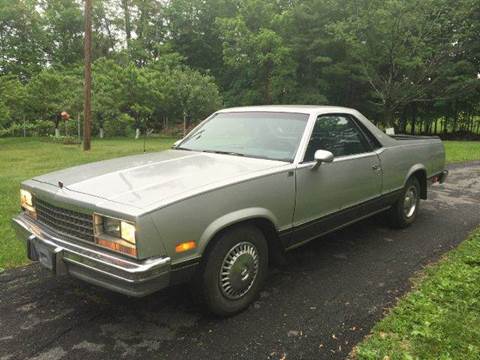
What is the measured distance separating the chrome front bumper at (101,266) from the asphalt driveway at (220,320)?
49 cm

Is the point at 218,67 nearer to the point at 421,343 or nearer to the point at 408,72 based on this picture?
the point at 408,72

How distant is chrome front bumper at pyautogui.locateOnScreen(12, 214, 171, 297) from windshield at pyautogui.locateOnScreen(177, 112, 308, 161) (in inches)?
63.3

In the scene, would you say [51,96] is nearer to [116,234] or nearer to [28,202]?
[28,202]

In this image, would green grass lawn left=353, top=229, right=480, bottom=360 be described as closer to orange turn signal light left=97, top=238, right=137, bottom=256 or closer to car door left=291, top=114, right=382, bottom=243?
car door left=291, top=114, right=382, bottom=243

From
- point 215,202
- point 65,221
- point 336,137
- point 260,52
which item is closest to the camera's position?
point 215,202

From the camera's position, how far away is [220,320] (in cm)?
314

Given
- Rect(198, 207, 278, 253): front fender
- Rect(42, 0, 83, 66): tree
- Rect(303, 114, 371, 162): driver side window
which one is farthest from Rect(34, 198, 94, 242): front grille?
Rect(42, 0, 83, 66): tree

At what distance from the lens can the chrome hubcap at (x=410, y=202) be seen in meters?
5.42

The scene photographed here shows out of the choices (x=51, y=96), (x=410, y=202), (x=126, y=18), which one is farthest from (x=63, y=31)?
(x=410, y=202)

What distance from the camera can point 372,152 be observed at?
4.60 meters

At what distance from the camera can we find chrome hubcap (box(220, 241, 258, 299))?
3.06 metres

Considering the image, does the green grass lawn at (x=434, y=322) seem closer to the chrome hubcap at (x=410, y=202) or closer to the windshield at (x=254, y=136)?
the chrome hubcap at (x=410, y=202)

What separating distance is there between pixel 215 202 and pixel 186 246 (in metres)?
0.38

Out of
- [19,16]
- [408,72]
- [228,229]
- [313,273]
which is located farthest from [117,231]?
[19,16]
